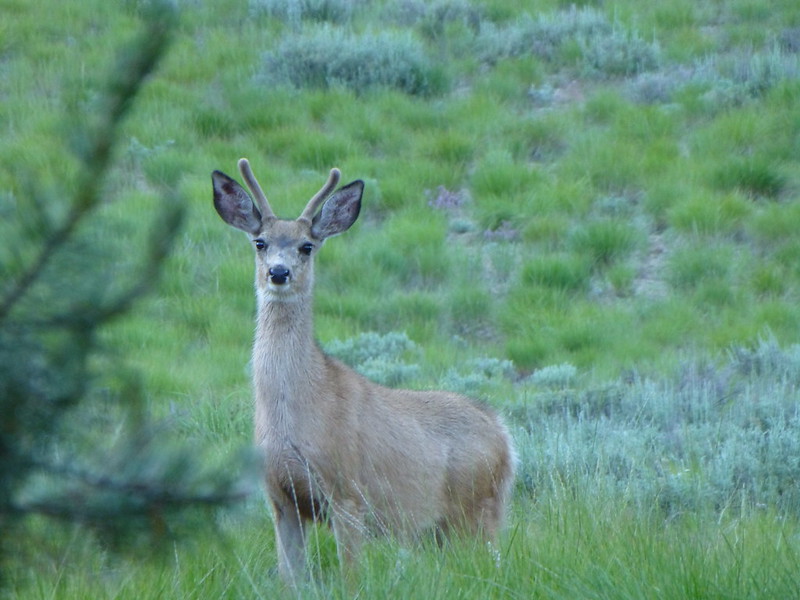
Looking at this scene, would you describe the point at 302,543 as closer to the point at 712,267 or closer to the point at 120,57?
the point at 120,57

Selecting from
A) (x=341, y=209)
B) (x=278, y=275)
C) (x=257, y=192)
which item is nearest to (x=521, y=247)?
(x=341, y=209)

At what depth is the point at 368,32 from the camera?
14.7m

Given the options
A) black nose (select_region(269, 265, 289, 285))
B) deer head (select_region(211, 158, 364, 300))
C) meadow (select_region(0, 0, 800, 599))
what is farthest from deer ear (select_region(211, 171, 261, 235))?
meadow (select_region(0, 0, 800, 599))

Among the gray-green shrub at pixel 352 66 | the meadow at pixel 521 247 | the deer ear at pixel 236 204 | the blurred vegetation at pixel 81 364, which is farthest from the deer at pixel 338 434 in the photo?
the gray-green shrub at pixel 352 66

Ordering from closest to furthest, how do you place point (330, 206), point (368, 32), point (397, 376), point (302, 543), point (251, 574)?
point (251, 574) < point (302, 543) < point (330, 206) < point (397, 376) < point (368, 32)

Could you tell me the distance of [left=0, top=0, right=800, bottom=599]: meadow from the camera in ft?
17.1

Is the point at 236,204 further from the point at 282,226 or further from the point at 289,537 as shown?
the point at 289,537

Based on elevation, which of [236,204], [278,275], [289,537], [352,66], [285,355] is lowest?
[289,537]

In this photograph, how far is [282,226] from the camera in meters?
6.90

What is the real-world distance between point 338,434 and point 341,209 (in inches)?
60.3

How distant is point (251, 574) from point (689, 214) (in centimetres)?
754

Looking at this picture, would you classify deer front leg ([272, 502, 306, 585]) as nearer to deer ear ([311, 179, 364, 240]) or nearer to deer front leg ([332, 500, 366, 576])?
deer front leg ([332, 500, 366, 576])

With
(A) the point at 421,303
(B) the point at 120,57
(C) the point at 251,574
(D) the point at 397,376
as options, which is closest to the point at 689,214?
Answer: (A) the point at 421,303

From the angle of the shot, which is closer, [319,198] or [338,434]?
[338,434]
